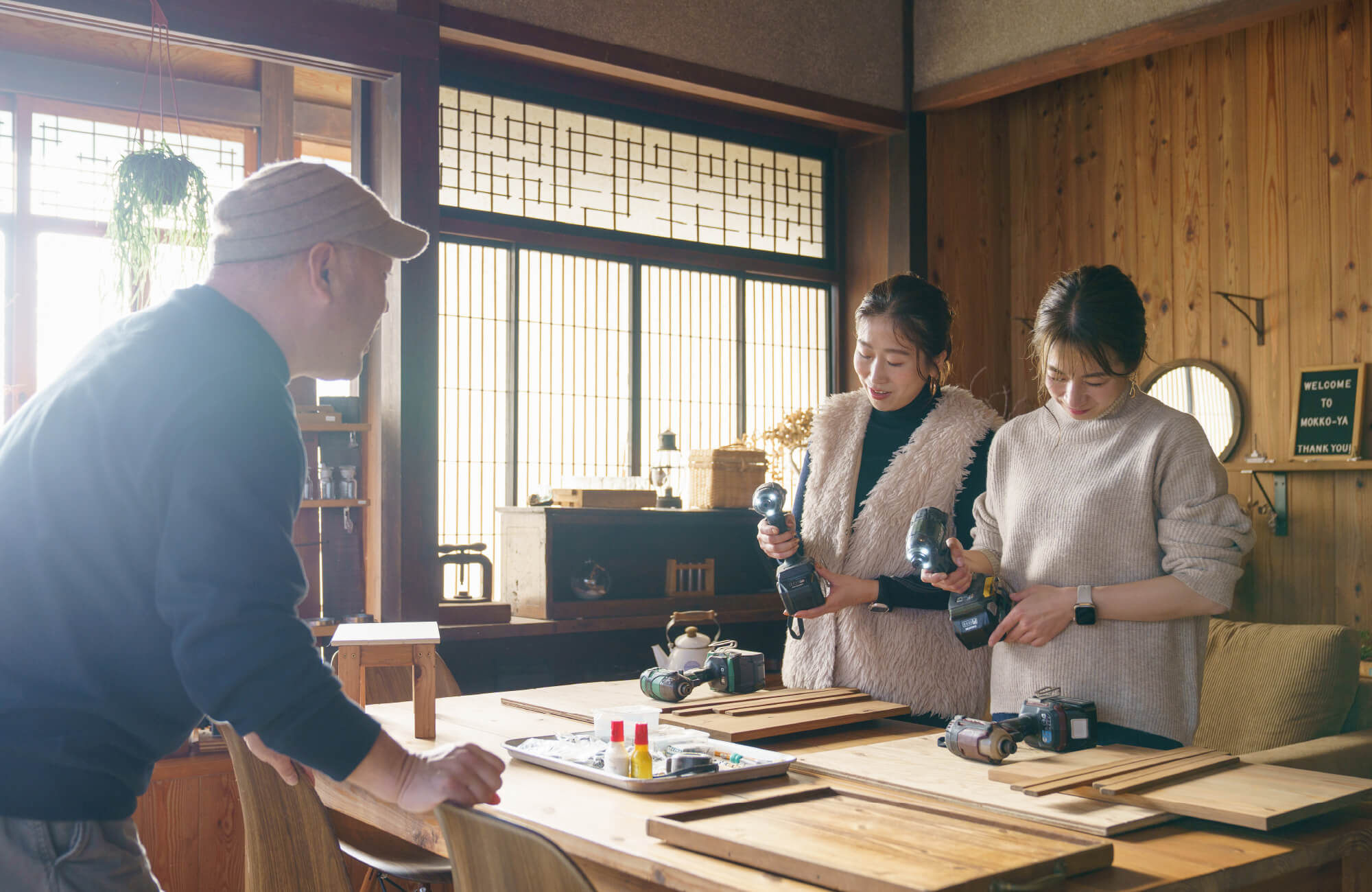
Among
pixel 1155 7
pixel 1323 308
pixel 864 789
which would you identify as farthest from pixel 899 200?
pixel 864 789

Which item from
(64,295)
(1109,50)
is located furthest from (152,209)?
(1109,50)

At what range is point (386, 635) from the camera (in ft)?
6.75

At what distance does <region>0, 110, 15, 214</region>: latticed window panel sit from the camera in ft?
13.0

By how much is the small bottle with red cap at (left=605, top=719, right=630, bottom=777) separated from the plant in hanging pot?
6.73 ft

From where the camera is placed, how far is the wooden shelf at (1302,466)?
3.85 meters

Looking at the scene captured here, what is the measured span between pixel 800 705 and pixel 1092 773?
63 cm

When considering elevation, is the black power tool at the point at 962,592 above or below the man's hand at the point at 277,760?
above

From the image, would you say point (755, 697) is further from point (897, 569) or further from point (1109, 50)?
point (1109, 50)

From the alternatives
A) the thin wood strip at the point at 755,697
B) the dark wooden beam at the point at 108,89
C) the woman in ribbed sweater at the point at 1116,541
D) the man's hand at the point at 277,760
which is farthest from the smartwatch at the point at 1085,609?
the dark wooden beam at the point at 108,89

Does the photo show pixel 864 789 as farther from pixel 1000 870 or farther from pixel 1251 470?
pixel 1251 470

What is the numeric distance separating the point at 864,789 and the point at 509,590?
2.59 m

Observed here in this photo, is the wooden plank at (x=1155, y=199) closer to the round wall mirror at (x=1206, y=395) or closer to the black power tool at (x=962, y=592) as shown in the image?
the round wall mirror at (x=1206, y=395)

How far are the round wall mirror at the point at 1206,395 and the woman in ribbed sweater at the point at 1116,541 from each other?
8.87 feet

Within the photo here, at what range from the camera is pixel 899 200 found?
4.75 metres
